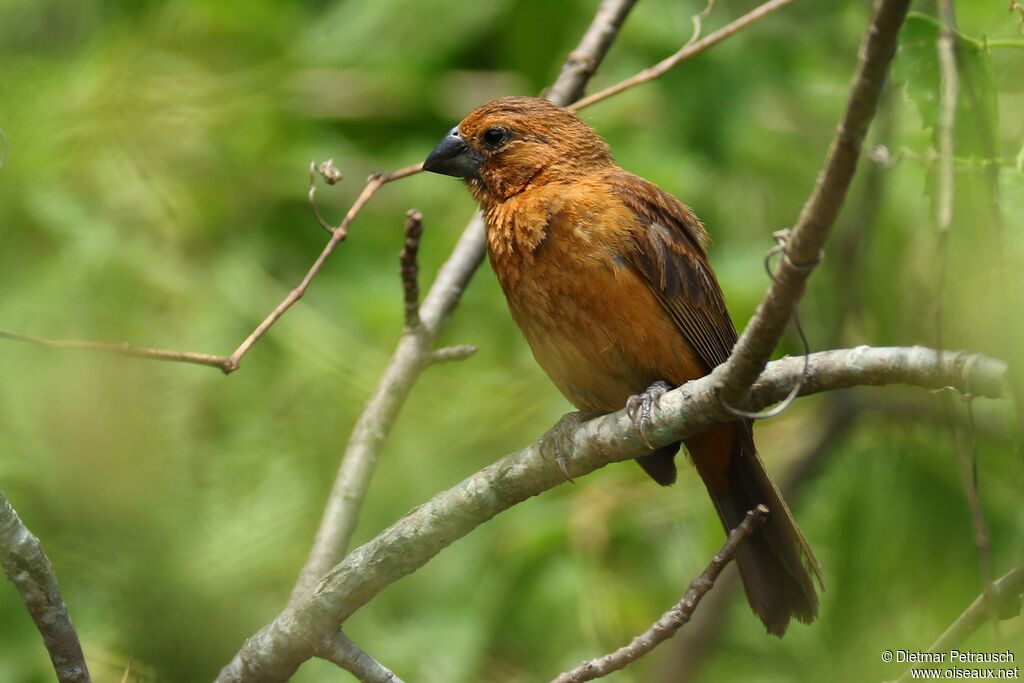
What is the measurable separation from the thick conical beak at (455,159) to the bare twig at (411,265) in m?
0.57

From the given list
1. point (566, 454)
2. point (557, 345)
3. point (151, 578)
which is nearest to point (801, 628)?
point (557, 345)

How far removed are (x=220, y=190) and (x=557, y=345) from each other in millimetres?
2686

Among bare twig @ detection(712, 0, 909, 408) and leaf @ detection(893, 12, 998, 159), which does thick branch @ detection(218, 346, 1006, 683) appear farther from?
leaf @ detection(893, 12, 998, 159)

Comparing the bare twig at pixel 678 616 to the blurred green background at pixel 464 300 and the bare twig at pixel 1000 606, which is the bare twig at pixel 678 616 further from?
the blurred green background at pixel 464 300

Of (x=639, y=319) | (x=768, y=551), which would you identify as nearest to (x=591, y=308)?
(x=639, y=319)

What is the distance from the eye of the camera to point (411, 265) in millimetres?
3531

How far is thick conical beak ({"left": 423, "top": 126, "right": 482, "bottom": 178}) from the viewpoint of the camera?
414 cm

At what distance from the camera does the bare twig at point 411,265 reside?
11.2 ft

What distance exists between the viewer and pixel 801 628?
5062 millimetres

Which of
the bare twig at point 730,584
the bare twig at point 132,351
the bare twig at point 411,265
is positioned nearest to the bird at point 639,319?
the bare twig at point 411,265

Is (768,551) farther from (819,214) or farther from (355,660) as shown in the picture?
(819,214)

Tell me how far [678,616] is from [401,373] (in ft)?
4.50

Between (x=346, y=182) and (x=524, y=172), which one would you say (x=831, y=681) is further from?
(x=346, y=182)

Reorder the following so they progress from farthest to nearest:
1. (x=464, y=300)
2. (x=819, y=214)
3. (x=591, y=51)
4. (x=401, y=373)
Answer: (x=464, y=300) → (x=591, y=51) → (x=401, y=373) → (x=819, y=214)
